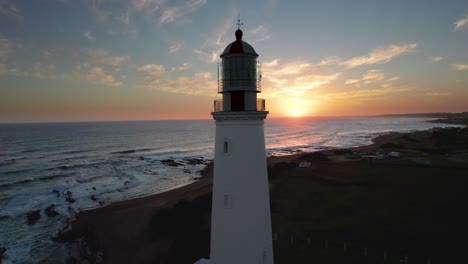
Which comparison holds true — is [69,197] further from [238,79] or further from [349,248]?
[238,79]

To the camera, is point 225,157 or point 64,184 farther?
point 64,184

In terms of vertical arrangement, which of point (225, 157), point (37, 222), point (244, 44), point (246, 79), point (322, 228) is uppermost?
point (244, 44)

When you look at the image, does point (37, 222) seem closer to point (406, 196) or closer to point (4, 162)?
point (406, 196)

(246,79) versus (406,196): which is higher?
(246,79)

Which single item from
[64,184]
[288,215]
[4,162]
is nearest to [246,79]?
[288,215]

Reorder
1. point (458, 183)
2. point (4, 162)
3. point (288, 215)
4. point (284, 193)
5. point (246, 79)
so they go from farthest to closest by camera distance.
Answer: point (4, 162) < point (284, 193) < point (458, 183) < point (288, 215) < point (246, 79)

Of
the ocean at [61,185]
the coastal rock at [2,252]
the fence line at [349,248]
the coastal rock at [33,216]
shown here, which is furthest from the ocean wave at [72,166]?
the fence line at [349,248]

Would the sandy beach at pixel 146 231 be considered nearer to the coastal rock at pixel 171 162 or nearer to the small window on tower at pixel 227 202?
the small window on tower at pixel 227 202
